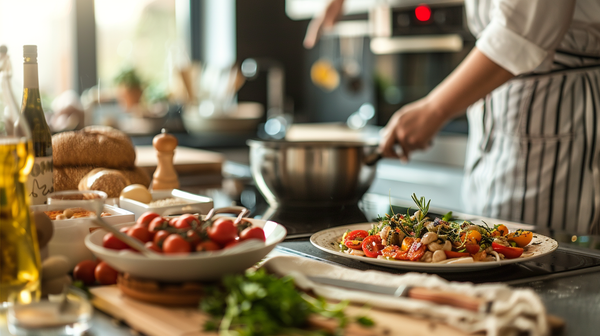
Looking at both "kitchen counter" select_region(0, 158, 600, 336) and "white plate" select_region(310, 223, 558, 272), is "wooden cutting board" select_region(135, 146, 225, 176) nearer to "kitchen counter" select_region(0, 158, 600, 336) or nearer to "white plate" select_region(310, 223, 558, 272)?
"kitchen counter" select_region(0, 158, 600, 336)

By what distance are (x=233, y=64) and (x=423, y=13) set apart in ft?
4.71

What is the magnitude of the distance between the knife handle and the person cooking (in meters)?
0.79

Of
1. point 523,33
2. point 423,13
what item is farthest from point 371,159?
point 423,13

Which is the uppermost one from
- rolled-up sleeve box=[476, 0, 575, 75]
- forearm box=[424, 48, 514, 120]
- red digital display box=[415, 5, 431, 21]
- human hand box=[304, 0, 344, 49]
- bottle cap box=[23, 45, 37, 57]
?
red digital display box=[415, 5, 431, 21]

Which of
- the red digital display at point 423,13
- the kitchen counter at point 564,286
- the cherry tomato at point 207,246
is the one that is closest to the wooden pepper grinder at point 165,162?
the kitchen counter at point 564,286

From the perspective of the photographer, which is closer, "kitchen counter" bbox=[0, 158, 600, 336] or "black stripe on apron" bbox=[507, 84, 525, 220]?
"kitchen counter" bbox=[0, 158, 600, 336]

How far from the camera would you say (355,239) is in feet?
2.96

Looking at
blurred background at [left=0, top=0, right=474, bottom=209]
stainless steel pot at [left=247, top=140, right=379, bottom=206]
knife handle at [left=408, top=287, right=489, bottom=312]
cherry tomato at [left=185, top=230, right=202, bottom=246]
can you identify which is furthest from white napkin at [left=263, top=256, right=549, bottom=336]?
blurred background at [left=0, top=0, right=474, bottom=209]

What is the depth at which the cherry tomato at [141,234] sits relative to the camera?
70cm

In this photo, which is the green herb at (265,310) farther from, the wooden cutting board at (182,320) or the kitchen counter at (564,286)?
the kitchen counter at (564,286)

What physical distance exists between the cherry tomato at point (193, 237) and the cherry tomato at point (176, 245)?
0.01m

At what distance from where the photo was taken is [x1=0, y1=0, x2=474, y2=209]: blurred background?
9.18 feet

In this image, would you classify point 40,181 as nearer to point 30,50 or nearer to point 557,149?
point 30,50

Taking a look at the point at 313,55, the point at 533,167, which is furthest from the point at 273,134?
the point at 533,167
